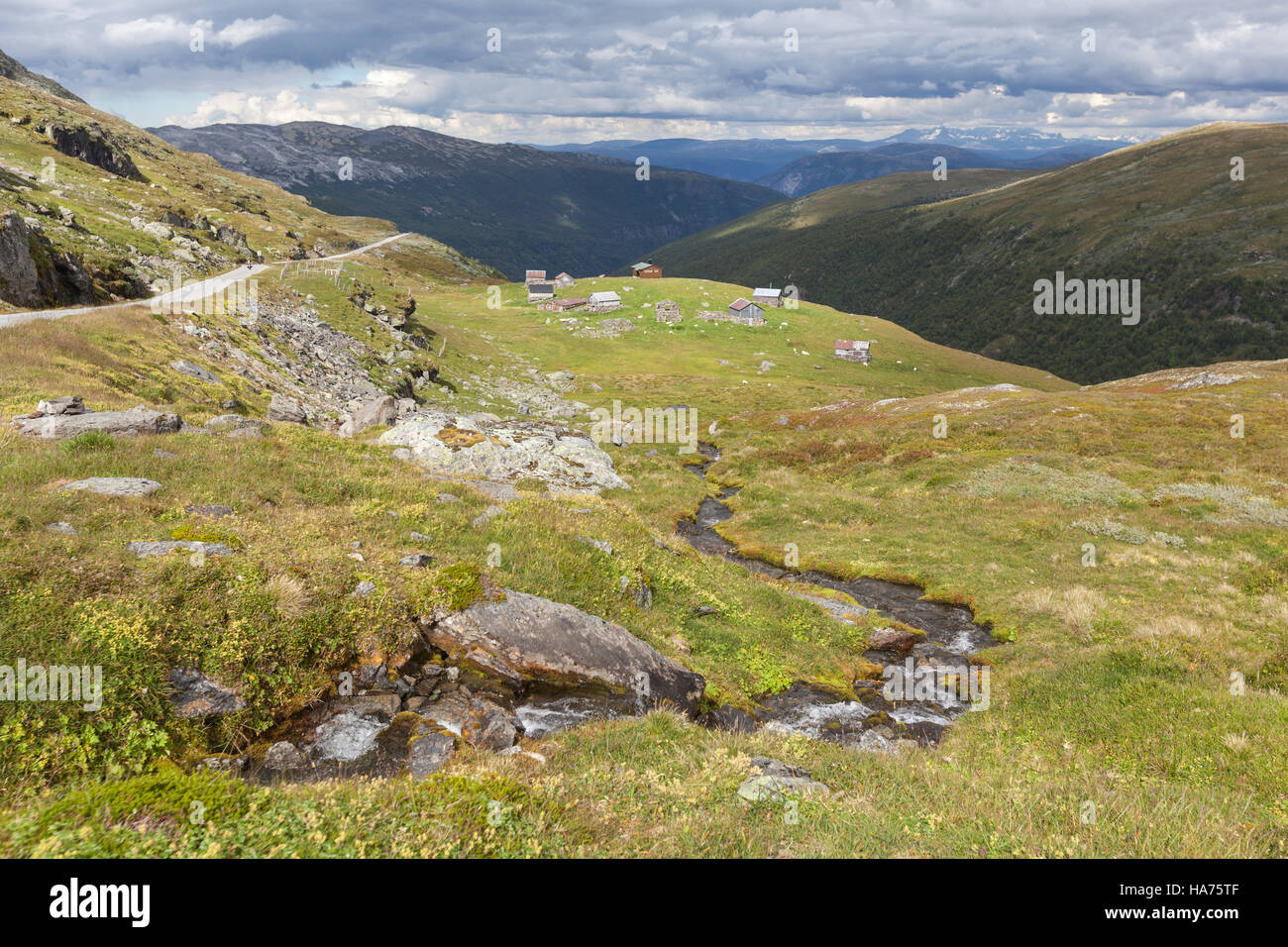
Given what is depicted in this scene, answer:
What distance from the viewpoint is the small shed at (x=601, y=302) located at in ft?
442

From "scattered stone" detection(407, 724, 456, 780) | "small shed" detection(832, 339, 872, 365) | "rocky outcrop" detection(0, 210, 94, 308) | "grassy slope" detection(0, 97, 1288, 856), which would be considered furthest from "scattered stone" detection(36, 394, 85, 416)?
"small shed" detection(832, 339, 872, 365)

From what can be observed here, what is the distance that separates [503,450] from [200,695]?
1007 inches

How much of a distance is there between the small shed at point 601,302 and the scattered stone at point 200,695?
431ft

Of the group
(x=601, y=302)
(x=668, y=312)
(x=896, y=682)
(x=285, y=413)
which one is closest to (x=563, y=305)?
(x=601, y=302)

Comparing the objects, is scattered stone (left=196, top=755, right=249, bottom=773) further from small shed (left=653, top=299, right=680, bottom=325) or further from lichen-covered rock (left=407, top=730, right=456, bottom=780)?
small shed (left=653, top=299, right=680, bottom=325)

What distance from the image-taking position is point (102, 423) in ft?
52.3

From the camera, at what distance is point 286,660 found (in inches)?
375

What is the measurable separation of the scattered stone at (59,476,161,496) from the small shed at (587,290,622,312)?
12633 centimetres

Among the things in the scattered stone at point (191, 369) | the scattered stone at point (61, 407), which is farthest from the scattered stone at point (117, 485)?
the scattered stone at point (191, 369)

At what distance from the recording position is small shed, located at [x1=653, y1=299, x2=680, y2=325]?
441 feet

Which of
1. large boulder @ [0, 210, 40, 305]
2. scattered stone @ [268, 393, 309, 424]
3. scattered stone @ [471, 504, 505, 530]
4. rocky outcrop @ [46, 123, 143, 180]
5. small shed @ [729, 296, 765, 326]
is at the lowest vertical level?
scattered stone @ [471, 504, 505, 530]

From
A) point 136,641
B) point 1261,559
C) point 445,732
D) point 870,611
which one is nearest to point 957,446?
point 1261,559
